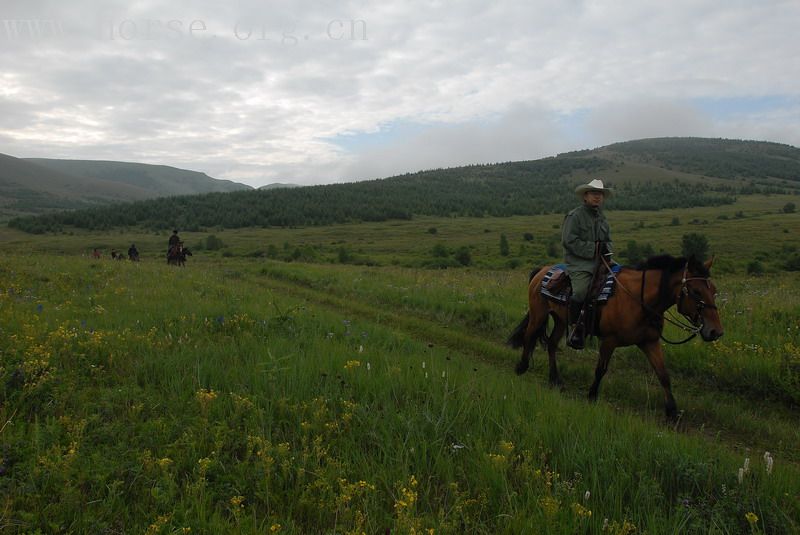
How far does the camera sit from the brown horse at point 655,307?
6020mm

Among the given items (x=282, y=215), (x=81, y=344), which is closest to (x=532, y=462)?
(x=81, y=344)

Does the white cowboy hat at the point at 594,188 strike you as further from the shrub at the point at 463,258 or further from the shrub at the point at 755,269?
the shrub at the point at 463,258

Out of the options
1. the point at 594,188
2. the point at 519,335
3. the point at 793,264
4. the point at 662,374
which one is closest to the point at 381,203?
the point at 793,264

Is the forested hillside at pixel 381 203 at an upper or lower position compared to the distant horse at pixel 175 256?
upper

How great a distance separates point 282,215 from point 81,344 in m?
123

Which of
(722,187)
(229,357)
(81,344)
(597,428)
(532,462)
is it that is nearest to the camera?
(532,462)

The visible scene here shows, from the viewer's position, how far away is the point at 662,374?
6.20 metres

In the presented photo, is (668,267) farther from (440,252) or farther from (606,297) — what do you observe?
(440,252)

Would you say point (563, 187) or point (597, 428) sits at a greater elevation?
point (563, 187)

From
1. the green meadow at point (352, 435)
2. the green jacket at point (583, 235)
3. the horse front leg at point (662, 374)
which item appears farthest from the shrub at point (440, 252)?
the horse front leg at point (662, 374)

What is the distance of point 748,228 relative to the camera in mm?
70562

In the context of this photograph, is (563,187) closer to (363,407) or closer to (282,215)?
(282,215)

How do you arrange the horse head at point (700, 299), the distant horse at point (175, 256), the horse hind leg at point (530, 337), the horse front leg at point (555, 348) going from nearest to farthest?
the horse head at point (700, 299) < the horse front leg at point (555, 348) < the horse hind leg at point (530, 337) < the distant horse at point (175, 256)

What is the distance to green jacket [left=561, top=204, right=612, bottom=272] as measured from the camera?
7.48 m
